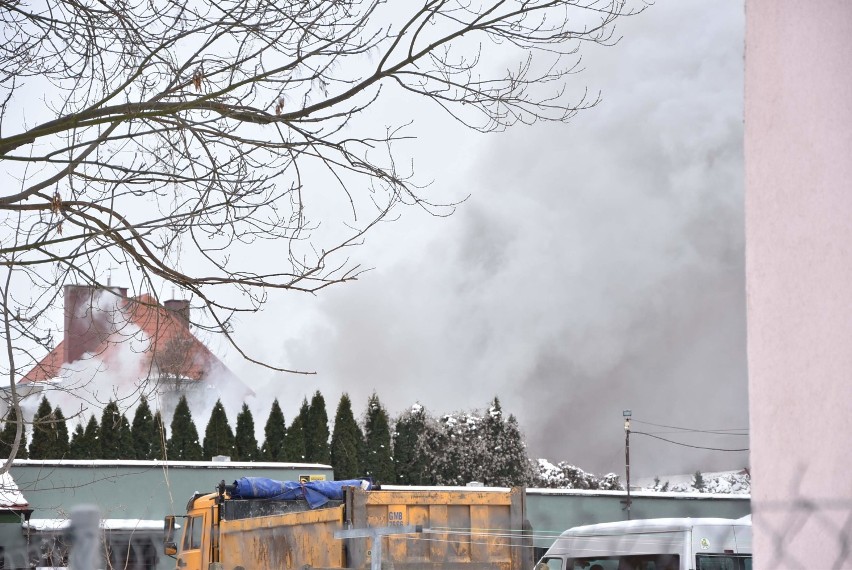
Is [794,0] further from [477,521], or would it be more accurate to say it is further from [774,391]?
[477,521]

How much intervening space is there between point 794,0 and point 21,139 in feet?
16.7

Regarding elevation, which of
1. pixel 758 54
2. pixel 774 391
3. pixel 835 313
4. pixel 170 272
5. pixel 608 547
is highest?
pixel 170 272

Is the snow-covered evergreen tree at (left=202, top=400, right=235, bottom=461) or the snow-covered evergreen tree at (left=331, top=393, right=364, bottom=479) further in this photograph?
the snow-covered evergreen tree at (left=331, top=393, right=364, bottom=479)

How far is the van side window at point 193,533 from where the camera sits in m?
12.7

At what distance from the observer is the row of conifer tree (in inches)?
1078

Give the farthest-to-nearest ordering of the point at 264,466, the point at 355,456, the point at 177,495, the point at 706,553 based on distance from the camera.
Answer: the point at 355,456
the point at 264,466
the point at 177,495
the point at 706,553

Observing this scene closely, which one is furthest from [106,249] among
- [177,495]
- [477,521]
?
[177,495]

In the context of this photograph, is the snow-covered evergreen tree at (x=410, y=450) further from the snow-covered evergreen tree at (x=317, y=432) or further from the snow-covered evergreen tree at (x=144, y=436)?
the snow-covered evergreen tree at (x=144, y=436)

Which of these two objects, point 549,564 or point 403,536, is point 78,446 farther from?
point 549,564

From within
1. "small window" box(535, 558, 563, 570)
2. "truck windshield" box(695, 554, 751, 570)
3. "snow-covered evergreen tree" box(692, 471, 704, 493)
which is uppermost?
"snow-covered evergreen tree" box(692, 471, 704, 493)

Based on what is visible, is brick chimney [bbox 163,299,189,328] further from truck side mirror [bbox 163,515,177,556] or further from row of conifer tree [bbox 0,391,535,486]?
row of conifer tree [bbox 0,391,535,486]

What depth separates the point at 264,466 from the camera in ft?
81.9

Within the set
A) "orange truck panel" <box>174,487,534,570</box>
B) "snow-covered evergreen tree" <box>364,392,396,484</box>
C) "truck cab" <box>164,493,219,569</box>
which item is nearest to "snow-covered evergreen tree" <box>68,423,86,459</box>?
"snow-covered evergreen tree" <box>364,392,396,484</box>

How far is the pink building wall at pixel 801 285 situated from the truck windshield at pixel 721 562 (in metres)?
8.58
